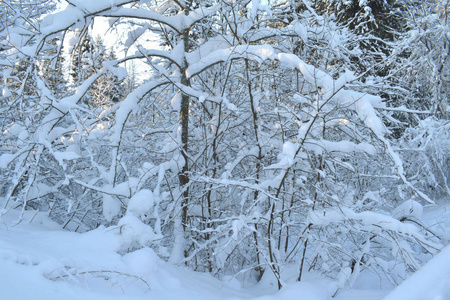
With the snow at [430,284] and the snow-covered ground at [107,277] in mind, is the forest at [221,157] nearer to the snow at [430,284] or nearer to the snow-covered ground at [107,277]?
the snow-covered ground at [107,277]

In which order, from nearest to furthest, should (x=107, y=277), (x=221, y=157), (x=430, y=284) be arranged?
(x=430, y=284) < (x=107, y=277) < (x=221, y=157)

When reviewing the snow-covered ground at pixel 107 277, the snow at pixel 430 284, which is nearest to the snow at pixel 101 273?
the snow-covered ground at pixel 107 277

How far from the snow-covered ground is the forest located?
19mm

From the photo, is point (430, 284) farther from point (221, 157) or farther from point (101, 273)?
point (221, 157)

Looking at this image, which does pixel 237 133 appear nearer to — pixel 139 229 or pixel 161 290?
pixel 139 229

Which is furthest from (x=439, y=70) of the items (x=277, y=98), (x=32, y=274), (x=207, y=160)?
(x=32, y=274)

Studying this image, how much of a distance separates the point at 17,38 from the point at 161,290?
7.47 ft

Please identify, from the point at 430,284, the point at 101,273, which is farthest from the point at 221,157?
the point at 430,284

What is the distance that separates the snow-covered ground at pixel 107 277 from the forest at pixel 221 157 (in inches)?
0.8

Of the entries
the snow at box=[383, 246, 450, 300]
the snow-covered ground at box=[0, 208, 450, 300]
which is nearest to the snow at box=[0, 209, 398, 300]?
the snow-covered ground at box=[0, 208, 450, 300]

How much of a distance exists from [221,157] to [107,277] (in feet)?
7.52

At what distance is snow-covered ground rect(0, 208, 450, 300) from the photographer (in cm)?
142

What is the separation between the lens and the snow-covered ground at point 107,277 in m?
1.42

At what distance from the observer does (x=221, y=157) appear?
4043 millimetres
